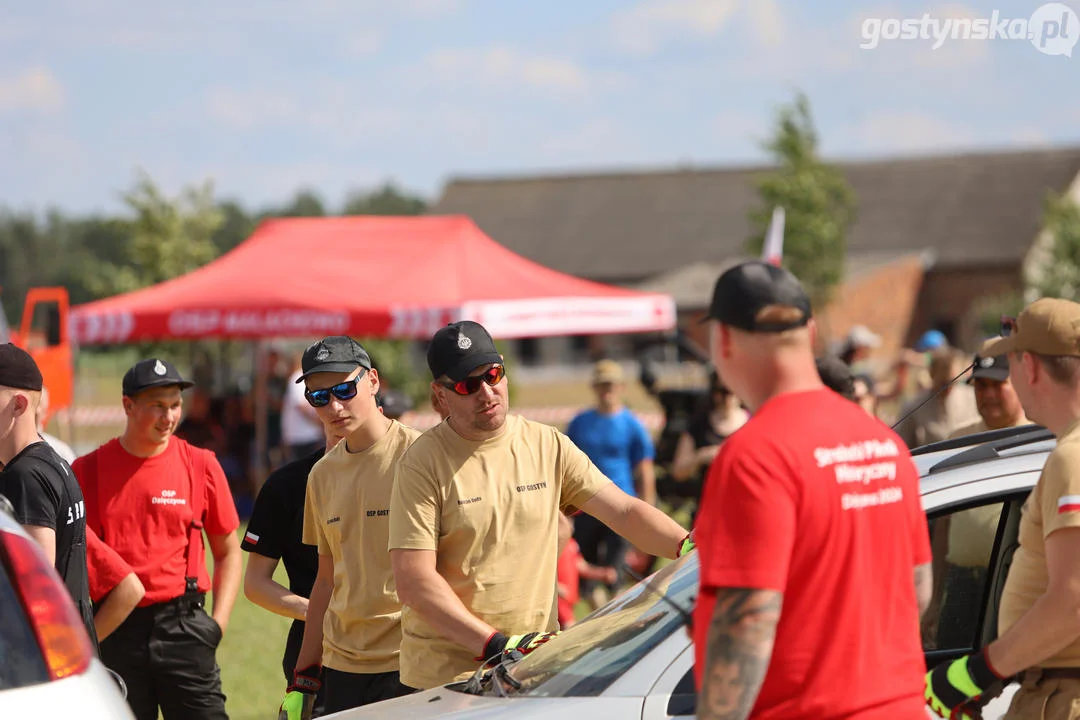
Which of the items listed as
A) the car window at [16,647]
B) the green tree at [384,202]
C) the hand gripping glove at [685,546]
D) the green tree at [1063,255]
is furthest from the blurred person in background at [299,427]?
the green tree at [384,202]

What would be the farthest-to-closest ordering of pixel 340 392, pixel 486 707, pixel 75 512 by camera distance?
1. pixel 340 392
2. pixel 75 512
3. pixel 486 707

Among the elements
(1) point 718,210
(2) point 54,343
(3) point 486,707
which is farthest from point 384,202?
(3) point 486,707

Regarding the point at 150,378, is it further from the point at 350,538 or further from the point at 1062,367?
the point at 1062,367

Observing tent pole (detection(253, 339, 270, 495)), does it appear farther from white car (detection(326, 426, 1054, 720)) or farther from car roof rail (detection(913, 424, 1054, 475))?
car roof rail (detection(913, 424, 1054, 475))

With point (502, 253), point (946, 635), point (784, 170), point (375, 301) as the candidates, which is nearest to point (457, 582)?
point (946, 635)

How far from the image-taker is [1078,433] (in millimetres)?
2924

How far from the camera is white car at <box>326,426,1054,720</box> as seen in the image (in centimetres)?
311

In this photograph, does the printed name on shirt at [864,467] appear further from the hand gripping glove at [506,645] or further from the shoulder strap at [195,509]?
the shoulder strap at [195,509]

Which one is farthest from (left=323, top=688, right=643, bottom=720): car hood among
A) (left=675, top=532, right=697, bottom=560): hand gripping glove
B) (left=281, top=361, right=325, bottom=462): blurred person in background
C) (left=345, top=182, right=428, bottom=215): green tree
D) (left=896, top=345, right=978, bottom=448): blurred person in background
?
(left=345, top=182, right=428, bottom=215): green tree

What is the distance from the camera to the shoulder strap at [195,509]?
17.8ft

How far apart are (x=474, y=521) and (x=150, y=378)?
6.49ft

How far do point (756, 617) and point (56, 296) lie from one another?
16.8 m

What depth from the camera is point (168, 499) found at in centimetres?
538

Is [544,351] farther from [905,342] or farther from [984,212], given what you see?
[984,212]
